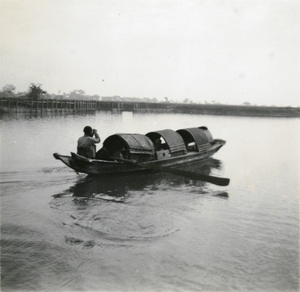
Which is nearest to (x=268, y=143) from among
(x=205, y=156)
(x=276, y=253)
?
(x=205, y=156)


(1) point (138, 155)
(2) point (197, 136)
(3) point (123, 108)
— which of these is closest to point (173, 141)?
(1) point (138, 155)

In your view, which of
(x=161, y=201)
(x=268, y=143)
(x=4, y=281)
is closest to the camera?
(x=4, y=281)

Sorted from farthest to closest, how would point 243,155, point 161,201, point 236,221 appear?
point 243,155
point 161,201
point 236,221

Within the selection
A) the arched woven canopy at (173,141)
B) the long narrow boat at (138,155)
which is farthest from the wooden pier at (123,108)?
the arched woven canopy at (173,141)

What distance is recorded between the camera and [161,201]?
32.0ft

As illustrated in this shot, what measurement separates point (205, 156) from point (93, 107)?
44159 mm

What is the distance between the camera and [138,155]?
39.2 ft

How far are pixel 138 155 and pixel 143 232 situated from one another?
16.5ft

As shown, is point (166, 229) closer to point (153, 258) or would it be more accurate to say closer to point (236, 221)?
point (153, 258)

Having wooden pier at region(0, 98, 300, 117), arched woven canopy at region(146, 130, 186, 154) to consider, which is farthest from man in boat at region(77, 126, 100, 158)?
wooden pier at region(0, 98, 300, 117)

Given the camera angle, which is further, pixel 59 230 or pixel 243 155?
pixel 243 155

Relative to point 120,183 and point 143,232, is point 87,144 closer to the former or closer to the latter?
point 120,183

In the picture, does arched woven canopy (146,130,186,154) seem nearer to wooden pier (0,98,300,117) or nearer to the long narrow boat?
the long narrow boat

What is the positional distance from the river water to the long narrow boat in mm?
592
